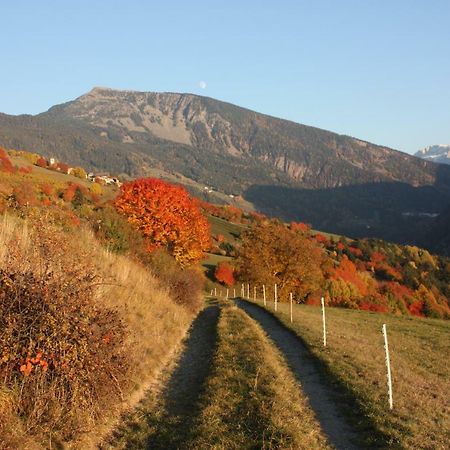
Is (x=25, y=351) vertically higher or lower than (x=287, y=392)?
higher

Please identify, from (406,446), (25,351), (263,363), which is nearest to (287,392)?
(263,363)

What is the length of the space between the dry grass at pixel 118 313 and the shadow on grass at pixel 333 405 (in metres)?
4.44

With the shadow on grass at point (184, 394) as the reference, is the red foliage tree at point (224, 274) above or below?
below

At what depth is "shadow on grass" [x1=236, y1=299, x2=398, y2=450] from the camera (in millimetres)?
10164

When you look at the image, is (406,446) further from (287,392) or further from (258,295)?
(258,295)

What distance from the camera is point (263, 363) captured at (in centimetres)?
1566

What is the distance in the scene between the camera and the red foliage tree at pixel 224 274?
116 m

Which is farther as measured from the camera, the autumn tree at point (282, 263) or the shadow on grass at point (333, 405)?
the autumn tree at point (282, 263)

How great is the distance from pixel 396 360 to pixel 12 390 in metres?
14.7

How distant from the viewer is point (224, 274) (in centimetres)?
11625

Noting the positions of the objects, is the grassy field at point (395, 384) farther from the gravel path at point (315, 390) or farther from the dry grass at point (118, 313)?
the dry grass at point (118, 313)

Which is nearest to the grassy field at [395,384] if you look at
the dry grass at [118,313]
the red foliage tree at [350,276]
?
the dry grass at [118,313]

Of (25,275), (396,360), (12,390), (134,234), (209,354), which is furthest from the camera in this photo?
(134,234)

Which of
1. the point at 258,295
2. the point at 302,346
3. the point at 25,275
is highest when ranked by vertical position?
the point at 25,275
